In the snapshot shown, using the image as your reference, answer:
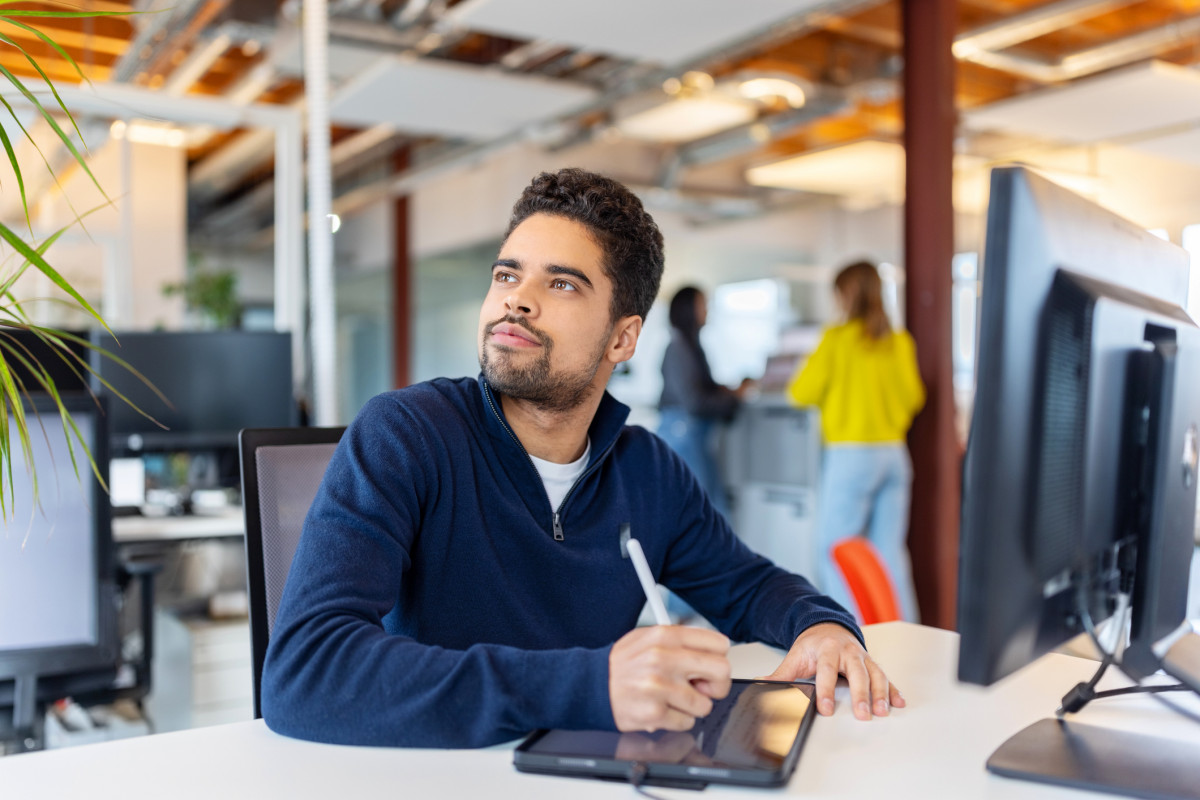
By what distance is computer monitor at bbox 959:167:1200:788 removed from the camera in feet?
2.30

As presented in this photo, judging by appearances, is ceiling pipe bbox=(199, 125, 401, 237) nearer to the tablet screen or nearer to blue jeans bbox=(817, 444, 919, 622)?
blue jeans bbox=(817, 444, 919, 622)

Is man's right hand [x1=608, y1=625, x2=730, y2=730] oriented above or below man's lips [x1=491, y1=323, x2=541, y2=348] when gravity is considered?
below

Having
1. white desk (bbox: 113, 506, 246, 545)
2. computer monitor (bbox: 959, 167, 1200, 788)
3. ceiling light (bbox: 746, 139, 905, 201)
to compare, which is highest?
ceiling light (bbox: 746, 139, 905, 201)

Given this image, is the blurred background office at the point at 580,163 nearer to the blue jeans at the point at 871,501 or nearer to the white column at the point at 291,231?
the white column at the point at 291,231

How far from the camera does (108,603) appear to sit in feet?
6.42

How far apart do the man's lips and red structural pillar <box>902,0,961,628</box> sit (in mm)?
2970

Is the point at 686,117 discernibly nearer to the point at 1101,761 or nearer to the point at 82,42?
the point at 82,42

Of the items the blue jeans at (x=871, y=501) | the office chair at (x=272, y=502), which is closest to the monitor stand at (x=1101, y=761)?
the office chair at (x=272, y=502)

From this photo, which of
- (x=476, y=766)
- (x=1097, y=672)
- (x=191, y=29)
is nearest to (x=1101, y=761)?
(x=1097, y=672)

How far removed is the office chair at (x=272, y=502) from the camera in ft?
4.24

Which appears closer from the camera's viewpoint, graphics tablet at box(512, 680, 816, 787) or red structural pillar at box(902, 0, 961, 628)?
graphics tablet at box(512, 680, 816, 787)

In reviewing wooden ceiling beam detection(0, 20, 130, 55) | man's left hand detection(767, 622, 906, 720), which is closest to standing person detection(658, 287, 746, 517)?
man's left hand detection(767, 622, 906, 720)

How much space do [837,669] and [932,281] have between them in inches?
121

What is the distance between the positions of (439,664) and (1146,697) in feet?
2.45
